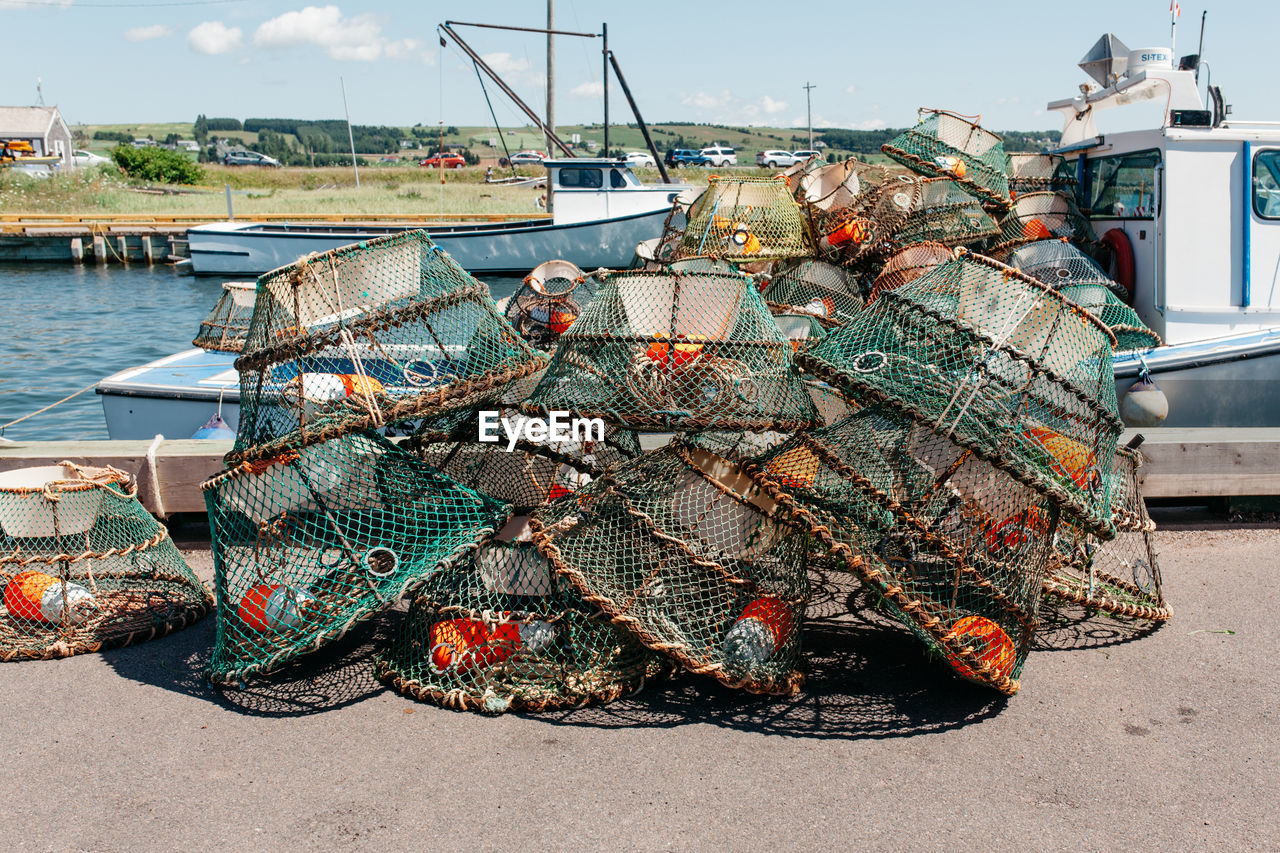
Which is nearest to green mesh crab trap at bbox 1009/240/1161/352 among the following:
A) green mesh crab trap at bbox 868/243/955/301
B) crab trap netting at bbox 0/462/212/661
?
green mesh crab trap at bbox 868/243/955/301

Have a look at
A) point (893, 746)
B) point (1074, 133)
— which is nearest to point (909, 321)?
point (893, 746)

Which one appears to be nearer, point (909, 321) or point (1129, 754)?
point (1129, 754)

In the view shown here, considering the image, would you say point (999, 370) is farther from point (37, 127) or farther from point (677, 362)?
point (37, 127)

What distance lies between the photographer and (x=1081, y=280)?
6547 mm

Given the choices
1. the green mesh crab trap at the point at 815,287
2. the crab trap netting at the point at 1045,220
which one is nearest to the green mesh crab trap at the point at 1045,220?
the crab trap netting at the point at 1045,220

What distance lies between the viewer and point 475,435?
418cm

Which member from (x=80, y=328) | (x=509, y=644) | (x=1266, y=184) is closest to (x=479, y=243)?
(x=80, y=328)

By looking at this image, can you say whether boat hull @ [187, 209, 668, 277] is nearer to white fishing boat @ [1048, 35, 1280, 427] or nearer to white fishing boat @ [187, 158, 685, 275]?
white fishing boat @ [187, 158, 685, 275]

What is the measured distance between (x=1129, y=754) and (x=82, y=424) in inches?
447

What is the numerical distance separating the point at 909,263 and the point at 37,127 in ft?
279

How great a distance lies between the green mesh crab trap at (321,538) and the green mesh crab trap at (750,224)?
3260mm

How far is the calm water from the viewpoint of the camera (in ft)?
40.8

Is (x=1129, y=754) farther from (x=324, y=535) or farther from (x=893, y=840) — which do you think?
(x=324, y=535)

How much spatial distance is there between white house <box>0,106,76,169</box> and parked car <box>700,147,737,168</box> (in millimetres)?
45139
